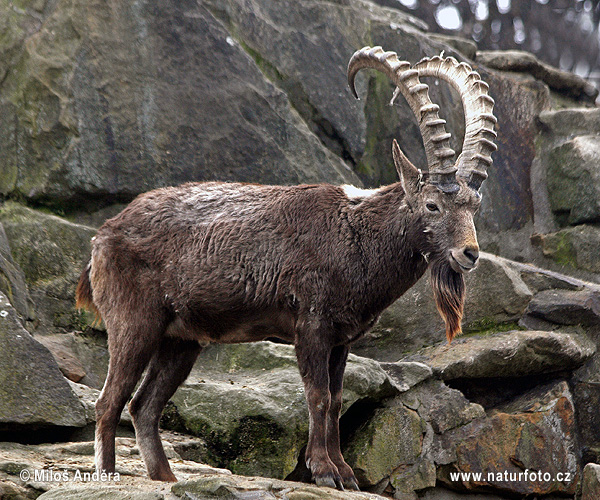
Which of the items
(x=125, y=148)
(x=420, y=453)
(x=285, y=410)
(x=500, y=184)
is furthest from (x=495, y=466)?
(x=125, y=148)

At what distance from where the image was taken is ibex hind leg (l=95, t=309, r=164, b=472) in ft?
16.6

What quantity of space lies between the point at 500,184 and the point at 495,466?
13.3 feet

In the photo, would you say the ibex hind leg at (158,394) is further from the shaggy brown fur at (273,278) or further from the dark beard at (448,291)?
the dark beard at (448,291)

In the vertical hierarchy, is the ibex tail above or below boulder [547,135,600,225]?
below

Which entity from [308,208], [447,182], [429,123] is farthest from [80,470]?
[429,123]

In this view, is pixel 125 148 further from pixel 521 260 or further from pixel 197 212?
pixel 521 260

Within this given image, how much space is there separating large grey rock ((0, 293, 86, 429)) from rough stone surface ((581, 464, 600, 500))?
381cm

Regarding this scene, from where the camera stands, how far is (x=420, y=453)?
6.64 metres

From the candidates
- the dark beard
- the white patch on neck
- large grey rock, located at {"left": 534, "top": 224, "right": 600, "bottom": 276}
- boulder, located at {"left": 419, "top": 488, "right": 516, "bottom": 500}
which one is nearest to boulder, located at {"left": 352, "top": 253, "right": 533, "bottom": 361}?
boulder, located at {"left": 419, "top": 488, "right": 516, "bottom": 500}

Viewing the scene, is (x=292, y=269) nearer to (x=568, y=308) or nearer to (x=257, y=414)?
(x=257, y=414)

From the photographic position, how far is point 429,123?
5281mm

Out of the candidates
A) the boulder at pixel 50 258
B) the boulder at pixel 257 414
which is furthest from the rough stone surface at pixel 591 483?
the boulder at pixel 50 258

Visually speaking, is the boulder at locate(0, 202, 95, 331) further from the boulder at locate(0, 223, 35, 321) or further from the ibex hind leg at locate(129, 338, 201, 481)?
the ibex hind leg at locate(129, 338, 201, 481)

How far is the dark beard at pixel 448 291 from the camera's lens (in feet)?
17.0
